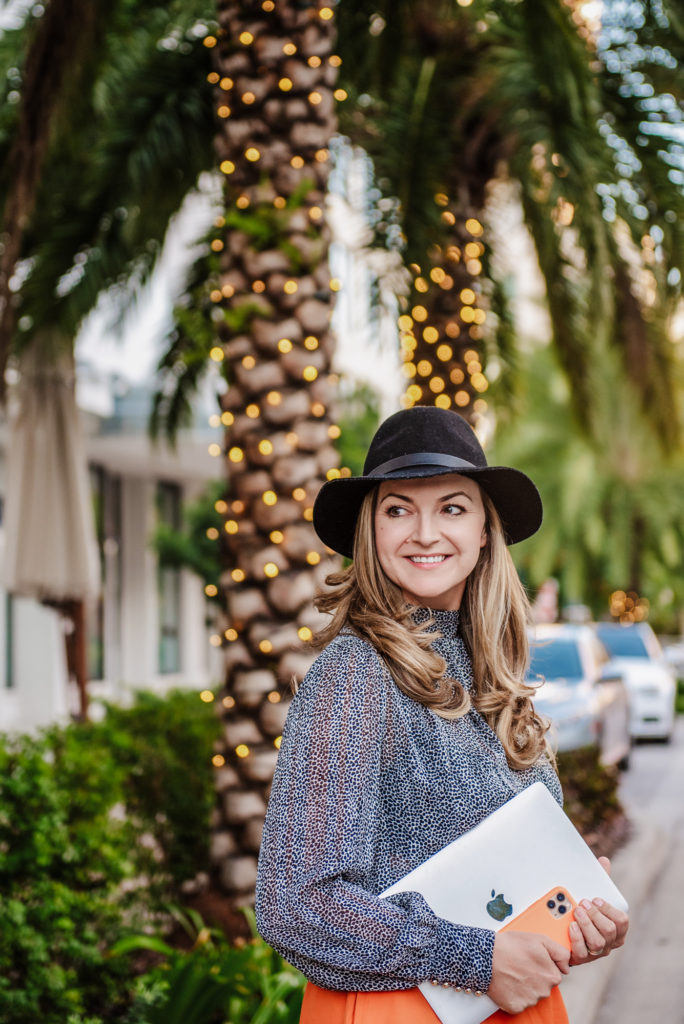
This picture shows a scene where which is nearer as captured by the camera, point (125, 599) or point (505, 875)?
point (505, 875)

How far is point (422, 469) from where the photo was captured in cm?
202

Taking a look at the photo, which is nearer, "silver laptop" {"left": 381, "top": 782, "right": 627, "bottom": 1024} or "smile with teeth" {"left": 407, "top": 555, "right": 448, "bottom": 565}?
"silver laptop" {"left": 381, "top": 782, "right": 627, "bottom": 1024}

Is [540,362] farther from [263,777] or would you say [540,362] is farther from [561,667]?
[263,777]

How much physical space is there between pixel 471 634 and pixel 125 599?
1514 cm

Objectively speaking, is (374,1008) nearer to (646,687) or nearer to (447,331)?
(447,331)

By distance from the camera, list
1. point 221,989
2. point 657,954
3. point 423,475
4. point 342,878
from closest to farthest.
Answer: point 342,878 → point 423,475 → point 221,989 → point 657,954

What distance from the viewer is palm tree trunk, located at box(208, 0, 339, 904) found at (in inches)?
189

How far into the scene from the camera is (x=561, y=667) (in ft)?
37.8

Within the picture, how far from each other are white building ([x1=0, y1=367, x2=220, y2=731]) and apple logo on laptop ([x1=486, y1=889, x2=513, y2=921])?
8055 millimetres

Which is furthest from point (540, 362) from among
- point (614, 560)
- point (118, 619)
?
point (118, 619)

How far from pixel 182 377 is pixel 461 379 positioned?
268 cm

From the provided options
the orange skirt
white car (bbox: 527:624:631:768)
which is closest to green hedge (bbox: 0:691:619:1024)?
the orange skirt

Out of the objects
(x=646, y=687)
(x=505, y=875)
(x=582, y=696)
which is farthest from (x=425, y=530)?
(x=646, y=687)

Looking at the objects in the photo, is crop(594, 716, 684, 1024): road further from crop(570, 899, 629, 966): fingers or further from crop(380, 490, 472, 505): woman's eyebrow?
crop(380, 490, 472, 505): woman's eyebrow
